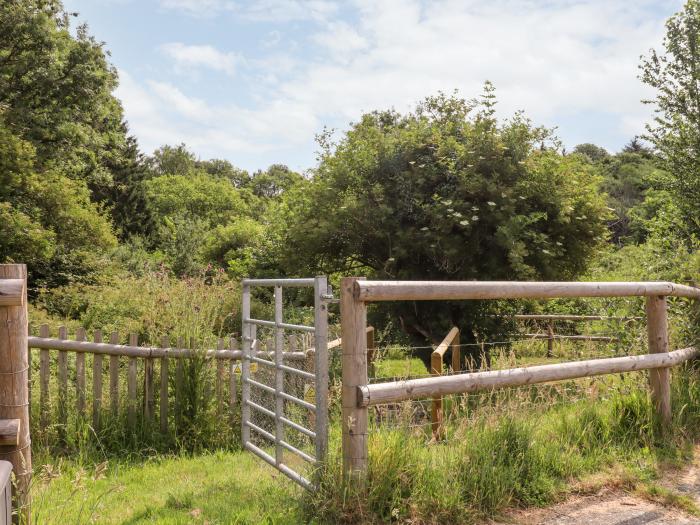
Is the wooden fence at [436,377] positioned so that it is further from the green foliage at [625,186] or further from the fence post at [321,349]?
the green foliage at [625,186]

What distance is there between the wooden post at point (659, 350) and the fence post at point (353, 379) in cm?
272

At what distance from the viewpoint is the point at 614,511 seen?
3656 mm

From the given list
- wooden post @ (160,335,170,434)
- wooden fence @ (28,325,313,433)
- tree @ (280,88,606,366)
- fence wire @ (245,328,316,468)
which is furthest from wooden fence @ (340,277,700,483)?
tree @ (280,88,606,366)

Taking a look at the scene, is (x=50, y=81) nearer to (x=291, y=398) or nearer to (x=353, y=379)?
(x=291, y=398)

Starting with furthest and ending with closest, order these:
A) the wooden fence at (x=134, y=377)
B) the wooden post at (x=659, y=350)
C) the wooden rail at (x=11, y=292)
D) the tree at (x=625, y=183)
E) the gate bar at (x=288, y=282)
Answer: the tree at (x=625, y=183)
the wooden fence at (x=134, y=377)
the wooden post at (x=659, y=350)
the gate bar at (x=288, y=282)
the wooden rail at (x=11, y=292)

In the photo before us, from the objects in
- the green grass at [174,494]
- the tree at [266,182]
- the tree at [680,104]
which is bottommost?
the green grass at [174,494]

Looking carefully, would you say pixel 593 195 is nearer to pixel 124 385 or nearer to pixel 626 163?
pixel 124 385

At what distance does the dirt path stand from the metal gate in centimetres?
127

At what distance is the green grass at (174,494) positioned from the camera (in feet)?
11.7

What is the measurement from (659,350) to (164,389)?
459 centimetres

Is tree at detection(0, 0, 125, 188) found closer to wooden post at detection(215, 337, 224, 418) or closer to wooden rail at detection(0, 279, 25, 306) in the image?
wooden post at detection(215, 337, 224, 418)

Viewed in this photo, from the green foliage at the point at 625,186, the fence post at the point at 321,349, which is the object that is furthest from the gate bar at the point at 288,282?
the green foliage at the point at 625,186

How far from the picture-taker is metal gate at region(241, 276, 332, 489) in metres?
3.72

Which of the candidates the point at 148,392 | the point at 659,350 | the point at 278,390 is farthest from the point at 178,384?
the point at 659,350
